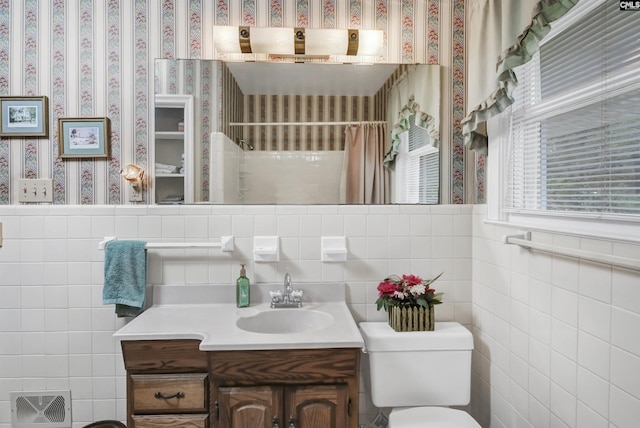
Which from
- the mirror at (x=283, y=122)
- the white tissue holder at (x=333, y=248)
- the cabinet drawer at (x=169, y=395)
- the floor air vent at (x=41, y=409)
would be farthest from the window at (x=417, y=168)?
the floor air vent at (x=41, y=409)

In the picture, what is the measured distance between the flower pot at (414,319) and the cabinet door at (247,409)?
25.0 inches

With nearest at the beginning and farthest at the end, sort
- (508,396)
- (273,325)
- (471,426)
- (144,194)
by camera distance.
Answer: (471,426) < (508,396) < (273,325) < (144,194)

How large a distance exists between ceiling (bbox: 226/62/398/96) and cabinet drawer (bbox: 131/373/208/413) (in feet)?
4.26

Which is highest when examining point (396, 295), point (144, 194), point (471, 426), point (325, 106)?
point (325, 106)

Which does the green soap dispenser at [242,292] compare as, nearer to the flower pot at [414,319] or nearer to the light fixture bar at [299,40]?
the flower pot at [414,319]

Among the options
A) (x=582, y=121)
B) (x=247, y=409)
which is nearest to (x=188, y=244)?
(x=247, y=409)

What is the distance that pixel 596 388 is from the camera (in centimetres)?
126

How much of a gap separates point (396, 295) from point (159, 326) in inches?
38.8

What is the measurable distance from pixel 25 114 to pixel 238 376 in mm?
1581

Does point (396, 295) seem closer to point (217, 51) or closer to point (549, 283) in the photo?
point (549, 283)

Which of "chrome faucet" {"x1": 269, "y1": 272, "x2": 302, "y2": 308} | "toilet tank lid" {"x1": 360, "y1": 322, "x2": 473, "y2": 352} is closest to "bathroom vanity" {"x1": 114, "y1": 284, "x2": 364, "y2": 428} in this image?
"toilet tank lid" {"x1": 360, "y1": 322, "x2": 473, "y2": 352}

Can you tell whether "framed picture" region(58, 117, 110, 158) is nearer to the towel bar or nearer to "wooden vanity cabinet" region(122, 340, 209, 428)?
the towel bar

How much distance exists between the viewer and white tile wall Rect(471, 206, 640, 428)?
116cm

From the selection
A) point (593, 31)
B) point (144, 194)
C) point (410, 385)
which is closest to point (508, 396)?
point (410, 385)
